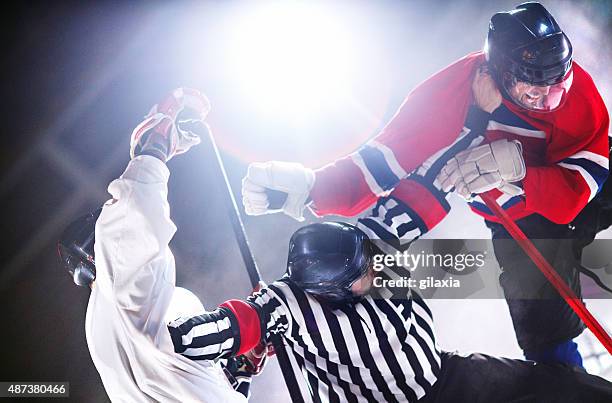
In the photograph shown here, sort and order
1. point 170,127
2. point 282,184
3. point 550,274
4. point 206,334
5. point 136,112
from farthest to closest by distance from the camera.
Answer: point 136,112 < point 550,274 < point 170,127 < point 282,184 < point 206,334

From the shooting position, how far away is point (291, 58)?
1758mm

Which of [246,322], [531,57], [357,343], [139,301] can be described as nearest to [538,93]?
[531,57]

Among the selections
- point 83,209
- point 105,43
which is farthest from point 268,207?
point 105,43

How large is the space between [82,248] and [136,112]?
19.4 inches

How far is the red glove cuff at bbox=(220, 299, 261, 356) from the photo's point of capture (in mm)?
1166

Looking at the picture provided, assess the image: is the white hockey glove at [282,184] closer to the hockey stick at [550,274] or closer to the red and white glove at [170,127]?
the red and white glove at [170,127]

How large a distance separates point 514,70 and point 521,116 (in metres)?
0.13

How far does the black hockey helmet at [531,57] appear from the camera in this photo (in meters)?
1.20

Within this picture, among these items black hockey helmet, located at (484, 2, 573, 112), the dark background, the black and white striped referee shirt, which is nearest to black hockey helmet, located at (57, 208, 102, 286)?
the dark background

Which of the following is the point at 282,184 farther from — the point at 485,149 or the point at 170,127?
the point at 485,149

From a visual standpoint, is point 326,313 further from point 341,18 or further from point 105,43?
point 105,43

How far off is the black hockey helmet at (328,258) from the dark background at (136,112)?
477 millimetres

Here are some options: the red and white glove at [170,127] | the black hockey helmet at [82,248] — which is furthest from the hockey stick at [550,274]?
the black hockey helmet at [82,248]

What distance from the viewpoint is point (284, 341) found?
1322 millimetres
